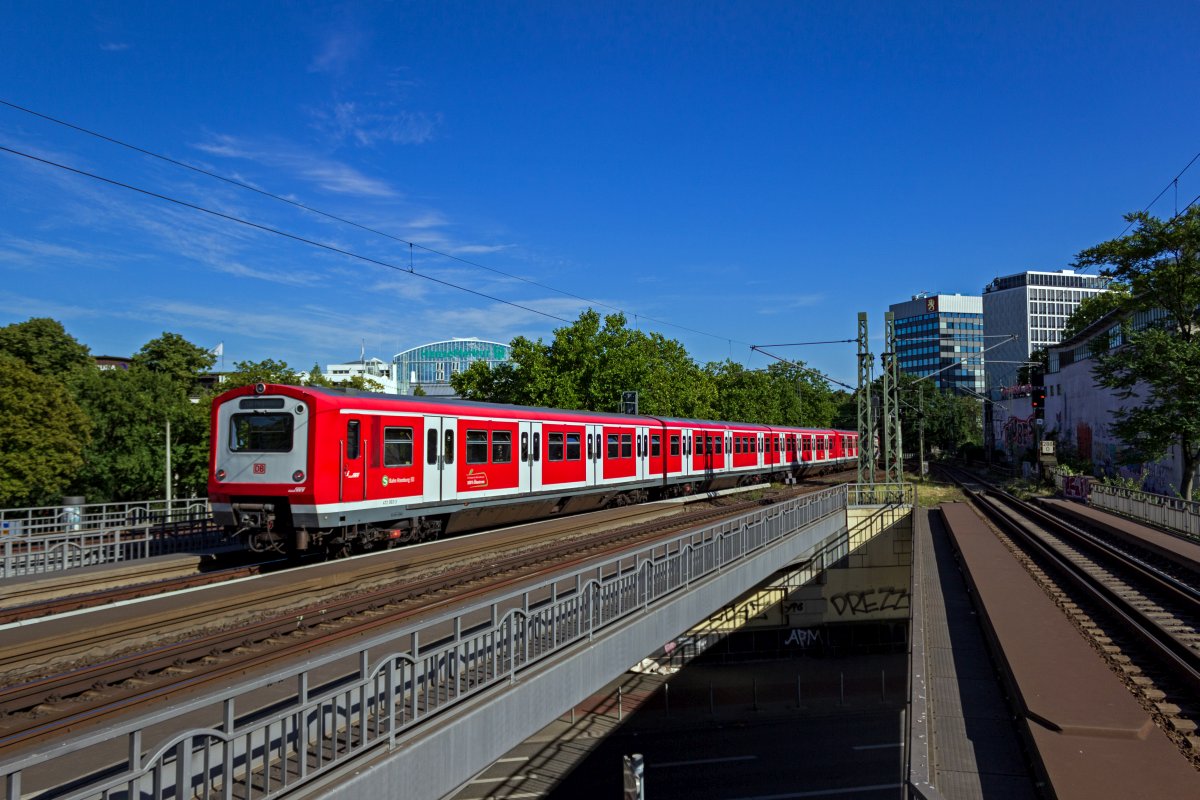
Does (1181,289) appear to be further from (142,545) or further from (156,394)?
(156,394)

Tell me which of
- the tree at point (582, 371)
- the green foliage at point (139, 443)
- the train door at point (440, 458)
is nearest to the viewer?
the train door at point (440, 458)

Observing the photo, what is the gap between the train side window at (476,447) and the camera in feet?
62.0

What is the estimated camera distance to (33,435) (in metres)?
31.1

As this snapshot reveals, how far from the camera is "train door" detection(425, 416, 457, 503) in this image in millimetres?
17594

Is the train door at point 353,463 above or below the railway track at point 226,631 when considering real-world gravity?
above

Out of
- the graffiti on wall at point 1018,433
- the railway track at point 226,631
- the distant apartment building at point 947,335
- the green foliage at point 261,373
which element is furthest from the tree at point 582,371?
the distant apartment building at point 947,335

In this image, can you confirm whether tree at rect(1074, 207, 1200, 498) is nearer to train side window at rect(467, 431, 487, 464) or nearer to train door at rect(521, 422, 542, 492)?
train door at rect(521, 422, 542, 492)

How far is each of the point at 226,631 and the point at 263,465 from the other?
5.58 meters

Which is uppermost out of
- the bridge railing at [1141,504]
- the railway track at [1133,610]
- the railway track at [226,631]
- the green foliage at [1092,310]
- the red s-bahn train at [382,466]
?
the green foliage at [1092,310]

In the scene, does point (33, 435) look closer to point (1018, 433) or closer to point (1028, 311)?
point (1018, 433)

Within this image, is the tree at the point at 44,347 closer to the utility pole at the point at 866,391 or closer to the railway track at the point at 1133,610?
the utility pole at the point at 866,391

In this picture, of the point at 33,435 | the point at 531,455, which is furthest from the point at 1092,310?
the point at 33,435

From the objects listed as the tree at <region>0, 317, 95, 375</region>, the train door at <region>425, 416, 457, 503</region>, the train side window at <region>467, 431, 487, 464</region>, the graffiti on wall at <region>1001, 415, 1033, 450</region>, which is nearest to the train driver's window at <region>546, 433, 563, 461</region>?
the train side window at <region>467, 431, 487, 464</region>

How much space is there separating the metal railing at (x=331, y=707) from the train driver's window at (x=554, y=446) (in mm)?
9161
